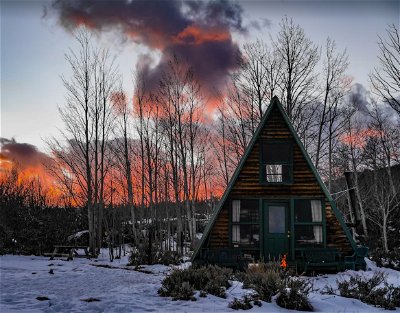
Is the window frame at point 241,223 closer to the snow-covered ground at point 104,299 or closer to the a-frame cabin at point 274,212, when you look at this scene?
the a-frame cabin at point 274,212

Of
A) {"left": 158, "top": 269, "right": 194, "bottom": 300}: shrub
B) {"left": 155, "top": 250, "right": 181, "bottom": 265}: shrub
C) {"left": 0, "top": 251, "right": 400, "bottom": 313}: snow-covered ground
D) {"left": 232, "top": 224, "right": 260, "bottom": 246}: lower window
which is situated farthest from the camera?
{"left": 155, "top": 250, "right": 181, "bottom": 265}: shrub

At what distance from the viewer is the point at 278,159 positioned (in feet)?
48.4

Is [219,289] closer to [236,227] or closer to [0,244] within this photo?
[236,227]

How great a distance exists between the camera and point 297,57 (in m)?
22.9

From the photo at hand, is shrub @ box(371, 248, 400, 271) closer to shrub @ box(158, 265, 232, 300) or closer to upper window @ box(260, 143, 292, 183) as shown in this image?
upper window @ box(260, 143, 292, 183)

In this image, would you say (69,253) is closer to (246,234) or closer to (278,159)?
(246,234)

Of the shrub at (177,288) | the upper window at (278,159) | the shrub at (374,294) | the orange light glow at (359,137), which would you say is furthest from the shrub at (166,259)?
the orange light glow at (359,137)

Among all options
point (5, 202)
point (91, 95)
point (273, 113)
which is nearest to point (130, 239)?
point (5, 202)

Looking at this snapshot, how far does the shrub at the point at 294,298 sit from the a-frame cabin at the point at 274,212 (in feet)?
20.9

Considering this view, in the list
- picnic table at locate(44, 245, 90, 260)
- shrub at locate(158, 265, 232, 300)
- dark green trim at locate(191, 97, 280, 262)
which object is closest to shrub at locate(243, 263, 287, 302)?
shrub at locate(158, 265, 232, 300)

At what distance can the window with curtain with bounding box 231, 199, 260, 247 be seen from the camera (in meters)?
14.6

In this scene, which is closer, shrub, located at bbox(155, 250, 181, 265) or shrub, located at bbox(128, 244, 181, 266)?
shrub, located at bbox(128, 244, 181, 266)

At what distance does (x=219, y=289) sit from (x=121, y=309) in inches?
101

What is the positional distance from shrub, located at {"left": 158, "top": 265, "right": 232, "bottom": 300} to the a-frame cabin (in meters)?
4.66
